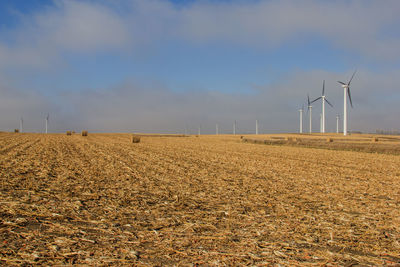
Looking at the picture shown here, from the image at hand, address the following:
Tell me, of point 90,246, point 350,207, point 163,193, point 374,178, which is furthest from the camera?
point 374,178

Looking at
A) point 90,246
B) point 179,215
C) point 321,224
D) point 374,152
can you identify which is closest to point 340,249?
point 321,224

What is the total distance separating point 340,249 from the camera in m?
5.27

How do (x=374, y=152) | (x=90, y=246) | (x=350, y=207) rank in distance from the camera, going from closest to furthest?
1. (x=90, y=246)
2. (x=350, y=207)
3. (x=374, y=152)

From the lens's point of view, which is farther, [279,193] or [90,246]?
[279,193]

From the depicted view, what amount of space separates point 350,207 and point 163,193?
524 centimetres

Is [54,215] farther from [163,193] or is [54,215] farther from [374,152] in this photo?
[374,152]

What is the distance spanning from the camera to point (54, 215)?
670 cm

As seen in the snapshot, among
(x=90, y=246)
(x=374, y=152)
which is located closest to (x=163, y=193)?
(x=90, y=246)

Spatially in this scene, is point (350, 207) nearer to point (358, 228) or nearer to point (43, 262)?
point (358, 228)

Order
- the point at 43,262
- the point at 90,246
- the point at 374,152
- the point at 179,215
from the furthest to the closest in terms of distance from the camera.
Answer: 1. the point at 374,152
2. the point at 179,215
3. the point at 90,246
4. the point at 43,262

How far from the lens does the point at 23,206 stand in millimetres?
7230

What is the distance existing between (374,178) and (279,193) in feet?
20.9

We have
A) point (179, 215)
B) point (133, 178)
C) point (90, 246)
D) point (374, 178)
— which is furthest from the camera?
point (374, 178)

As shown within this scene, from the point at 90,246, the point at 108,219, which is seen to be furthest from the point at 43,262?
the point at 108,219
